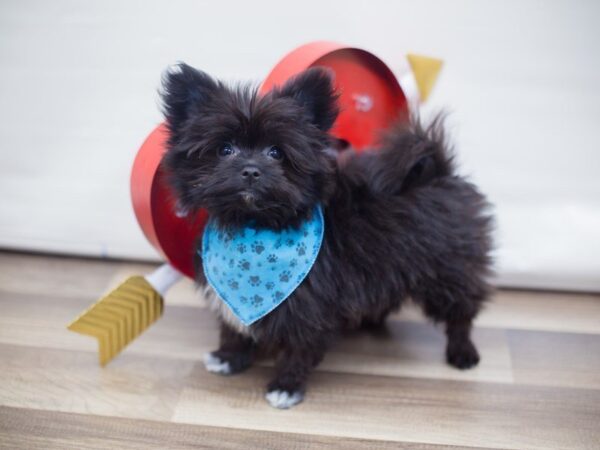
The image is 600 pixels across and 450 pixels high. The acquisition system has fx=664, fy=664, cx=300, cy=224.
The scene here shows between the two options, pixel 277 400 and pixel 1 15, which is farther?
pixel 1 15

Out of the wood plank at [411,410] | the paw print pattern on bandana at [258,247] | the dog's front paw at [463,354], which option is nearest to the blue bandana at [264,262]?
the paw print pattern on bandana at [258,247]

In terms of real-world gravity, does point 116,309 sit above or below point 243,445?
above

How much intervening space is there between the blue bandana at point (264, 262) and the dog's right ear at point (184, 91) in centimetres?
30

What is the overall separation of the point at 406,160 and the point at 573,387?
849 millimetres

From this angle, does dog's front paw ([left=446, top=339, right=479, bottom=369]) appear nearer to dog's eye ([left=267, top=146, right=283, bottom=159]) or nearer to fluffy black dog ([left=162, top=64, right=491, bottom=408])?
fluffy black dog ([left=162, top=64, right=491, bottom=408])

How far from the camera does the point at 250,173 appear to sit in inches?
61.4

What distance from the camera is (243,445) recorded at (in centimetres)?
172

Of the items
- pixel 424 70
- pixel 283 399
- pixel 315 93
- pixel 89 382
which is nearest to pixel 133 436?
pixel 89 382

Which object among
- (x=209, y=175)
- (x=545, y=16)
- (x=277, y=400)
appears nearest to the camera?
(x=209, y=175)

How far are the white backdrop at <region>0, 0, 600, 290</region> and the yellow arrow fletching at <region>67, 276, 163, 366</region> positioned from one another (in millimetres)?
558

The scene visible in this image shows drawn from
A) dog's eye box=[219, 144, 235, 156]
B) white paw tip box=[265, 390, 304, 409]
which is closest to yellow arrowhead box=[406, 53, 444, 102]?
dog's eye box=[219, 144, 235, 156]

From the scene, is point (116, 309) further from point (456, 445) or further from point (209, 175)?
point (456, 445)

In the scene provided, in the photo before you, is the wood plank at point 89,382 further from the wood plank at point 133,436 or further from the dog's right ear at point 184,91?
the dog's right ear at point 184,91

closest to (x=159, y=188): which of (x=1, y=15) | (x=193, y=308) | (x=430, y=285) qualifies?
(x=193, y=308)
